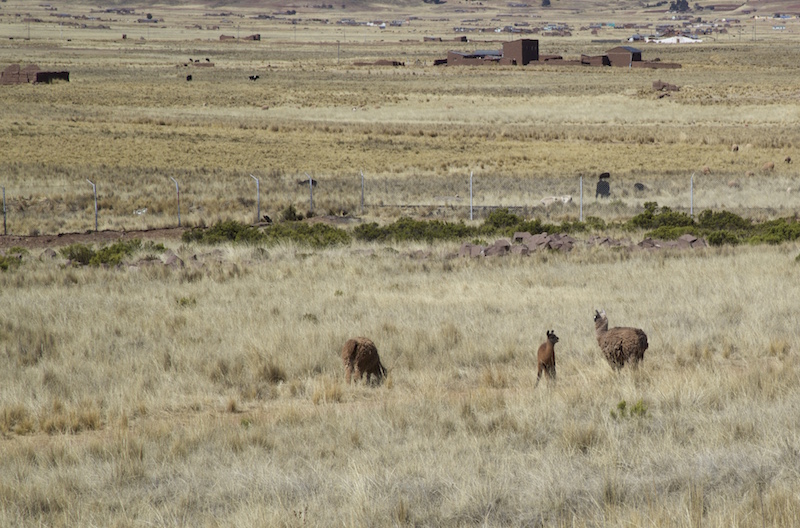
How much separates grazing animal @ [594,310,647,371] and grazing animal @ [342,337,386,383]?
279cm

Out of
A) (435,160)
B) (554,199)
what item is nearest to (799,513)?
(554,199)

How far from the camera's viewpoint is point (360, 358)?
10680 mm

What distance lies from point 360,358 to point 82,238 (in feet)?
57.9

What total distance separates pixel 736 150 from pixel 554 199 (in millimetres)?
18465

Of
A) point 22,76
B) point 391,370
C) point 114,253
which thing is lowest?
point 114,253

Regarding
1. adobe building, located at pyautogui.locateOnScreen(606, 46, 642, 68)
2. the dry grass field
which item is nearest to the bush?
the dry grass field

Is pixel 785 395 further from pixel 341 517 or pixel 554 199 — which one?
pixel 554 199

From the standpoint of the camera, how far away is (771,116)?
62844mm

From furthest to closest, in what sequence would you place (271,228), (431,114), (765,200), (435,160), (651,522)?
1. (431,114)
2. (435,160)
3. (765,200)
4. (271,228)
5. (651,522)

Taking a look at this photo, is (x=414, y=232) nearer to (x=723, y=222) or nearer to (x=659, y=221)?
(x=659, y=221)

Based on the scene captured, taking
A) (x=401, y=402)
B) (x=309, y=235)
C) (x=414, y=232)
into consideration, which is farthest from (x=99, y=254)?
(x=401, y=402)

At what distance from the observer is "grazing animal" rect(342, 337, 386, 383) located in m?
10.7

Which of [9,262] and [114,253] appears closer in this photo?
[9,262]

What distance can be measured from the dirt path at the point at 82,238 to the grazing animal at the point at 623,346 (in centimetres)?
1777
